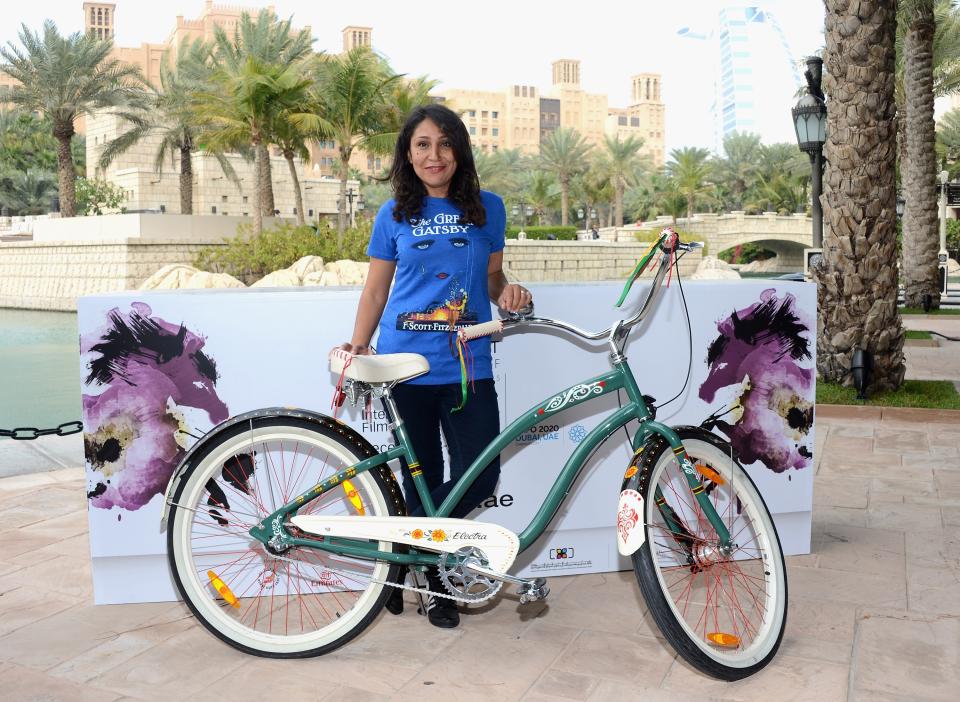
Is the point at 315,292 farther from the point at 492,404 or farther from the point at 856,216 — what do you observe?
the point at 856,216

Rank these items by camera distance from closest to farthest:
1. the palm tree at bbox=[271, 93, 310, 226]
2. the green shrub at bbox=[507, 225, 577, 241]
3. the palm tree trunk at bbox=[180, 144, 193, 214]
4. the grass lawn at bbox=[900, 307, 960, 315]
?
the grass lawn at bbox=[900, 307, 960, 315] → the palm tree at bbox=[271, 93, 310, 226] → the palm tree trunk at bbox=[180, 144, 193, 214] → the green shrub at bbox=[507, 225, 577, 241]

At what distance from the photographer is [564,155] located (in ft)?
218

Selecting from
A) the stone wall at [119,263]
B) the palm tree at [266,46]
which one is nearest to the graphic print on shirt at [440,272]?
the stone wall at [119,263]

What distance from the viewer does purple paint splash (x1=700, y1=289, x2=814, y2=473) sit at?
13.0 ft

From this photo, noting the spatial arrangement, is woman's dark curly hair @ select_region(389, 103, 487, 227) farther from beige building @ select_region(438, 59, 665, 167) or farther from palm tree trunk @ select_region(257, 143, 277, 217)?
beige building @ select_region(438, 59, 665, 167)

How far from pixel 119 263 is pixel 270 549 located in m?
38.2

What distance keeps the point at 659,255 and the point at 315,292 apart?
4.20ft

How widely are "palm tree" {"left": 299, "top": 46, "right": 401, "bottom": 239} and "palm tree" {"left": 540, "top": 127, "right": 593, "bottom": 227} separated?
99.9 ft

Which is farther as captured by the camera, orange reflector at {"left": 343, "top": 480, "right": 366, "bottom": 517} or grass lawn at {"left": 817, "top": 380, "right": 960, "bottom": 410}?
grass lawn at {"left": 817, "top": 380, "right": 960, "bottom": 410}

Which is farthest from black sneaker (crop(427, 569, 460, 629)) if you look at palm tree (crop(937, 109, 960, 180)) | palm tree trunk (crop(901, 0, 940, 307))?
palm tree (crop(937, 109, 960, 180))

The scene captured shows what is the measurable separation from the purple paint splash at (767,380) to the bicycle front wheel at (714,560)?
639mm

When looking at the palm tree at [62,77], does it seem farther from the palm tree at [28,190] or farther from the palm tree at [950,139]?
the palm tree at [950,139]

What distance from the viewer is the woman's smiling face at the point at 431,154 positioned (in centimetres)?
318

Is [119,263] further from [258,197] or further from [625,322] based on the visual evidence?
[625,322]
